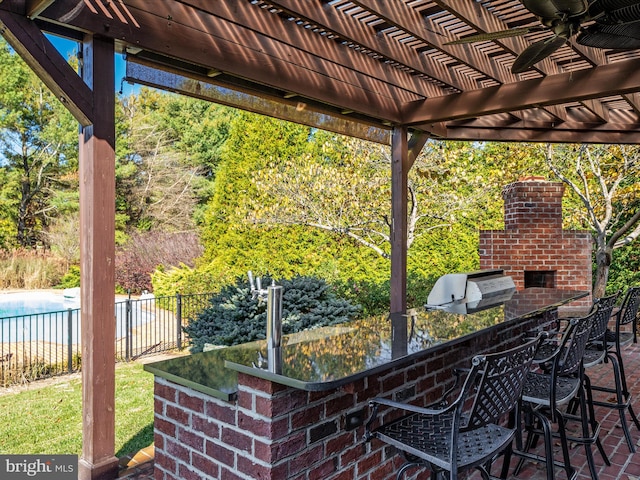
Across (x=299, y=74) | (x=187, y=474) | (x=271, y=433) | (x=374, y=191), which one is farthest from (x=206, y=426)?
(x=374, y=191)

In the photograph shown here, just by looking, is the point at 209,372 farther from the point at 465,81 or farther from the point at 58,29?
the point at 465,81

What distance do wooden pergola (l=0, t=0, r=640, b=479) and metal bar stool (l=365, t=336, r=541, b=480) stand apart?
1.51 metres

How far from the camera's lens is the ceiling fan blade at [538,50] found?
249 cm

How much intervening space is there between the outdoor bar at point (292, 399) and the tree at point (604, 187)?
19.6ft

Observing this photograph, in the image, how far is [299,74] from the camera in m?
3.47

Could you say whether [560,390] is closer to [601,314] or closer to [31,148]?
[601,314]

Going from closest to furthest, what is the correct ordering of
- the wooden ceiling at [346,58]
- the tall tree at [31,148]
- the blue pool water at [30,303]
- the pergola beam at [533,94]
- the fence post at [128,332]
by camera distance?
the wooden ceiling at [346,58]
the pergola beam at [533,94]
the fence post at [128,332]
the blue pool water at [30,303]
the tall tree at [31,148]

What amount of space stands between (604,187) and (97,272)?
24.2ft

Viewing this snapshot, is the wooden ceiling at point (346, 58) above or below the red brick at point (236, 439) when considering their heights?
above

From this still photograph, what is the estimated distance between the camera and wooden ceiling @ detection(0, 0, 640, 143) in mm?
2619

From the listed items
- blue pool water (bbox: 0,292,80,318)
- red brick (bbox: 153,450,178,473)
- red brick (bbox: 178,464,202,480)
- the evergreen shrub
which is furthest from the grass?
blue pool water (bbox: 0,292,80,318)

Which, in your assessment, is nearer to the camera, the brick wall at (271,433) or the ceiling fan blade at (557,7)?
the brick wall at (271,433)

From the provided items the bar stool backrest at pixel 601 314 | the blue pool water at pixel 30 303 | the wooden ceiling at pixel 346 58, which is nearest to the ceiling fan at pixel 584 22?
the wooden ceiling at pixel 346 58

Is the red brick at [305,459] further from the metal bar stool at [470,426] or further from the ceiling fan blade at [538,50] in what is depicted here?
the ceiling fan blade at [538,50]
